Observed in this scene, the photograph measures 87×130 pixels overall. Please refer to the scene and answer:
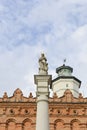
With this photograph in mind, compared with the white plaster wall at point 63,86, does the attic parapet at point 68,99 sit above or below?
below

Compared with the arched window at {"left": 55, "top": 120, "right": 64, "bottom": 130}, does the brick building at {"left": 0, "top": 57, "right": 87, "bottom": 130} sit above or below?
above

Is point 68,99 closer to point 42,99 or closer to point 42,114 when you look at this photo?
point 42,99

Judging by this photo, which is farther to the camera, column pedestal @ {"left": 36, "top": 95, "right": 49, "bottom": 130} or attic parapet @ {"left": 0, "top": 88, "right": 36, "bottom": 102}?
attic parapet @ {"left": 0, "top": 88, "right": 36, "bottom": 102}

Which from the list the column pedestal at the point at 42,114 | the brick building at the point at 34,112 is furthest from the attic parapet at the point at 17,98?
the column pedestal at the point at 42,114

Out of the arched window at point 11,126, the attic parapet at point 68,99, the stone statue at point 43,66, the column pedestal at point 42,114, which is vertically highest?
the attic parapet at point 68,99

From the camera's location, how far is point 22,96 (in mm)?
41031

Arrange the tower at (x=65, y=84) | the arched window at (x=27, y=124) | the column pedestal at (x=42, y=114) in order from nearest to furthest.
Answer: the column pedestal at (x=42, y=114)
the arched window at (x=27, y=124)
the tower at (x=65, y=84)

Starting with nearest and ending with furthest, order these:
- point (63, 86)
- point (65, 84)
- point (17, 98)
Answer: point (17, 98) < point (65, 84) < point (63, 86)

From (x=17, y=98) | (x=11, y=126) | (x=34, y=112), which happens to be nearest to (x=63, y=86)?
(x=17, y=98)

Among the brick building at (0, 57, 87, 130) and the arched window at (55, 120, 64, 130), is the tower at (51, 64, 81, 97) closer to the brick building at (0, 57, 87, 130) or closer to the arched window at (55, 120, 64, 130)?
the brick building at (0, 57, 87, 130)

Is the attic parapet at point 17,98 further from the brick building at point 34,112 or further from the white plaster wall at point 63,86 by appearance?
the white plaster wall at point 63,86

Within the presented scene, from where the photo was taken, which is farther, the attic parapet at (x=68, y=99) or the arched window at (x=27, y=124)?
→ the attic parapet at (x=68, y=99)

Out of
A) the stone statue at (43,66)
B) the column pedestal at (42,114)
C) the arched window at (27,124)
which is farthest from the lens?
the arched window at (27,124)

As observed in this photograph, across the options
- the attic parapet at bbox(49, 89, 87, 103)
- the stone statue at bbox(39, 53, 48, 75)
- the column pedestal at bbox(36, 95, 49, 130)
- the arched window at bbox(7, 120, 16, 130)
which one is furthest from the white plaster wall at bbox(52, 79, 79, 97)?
the column pedestal at bbox(36, 95, 49, 130)
